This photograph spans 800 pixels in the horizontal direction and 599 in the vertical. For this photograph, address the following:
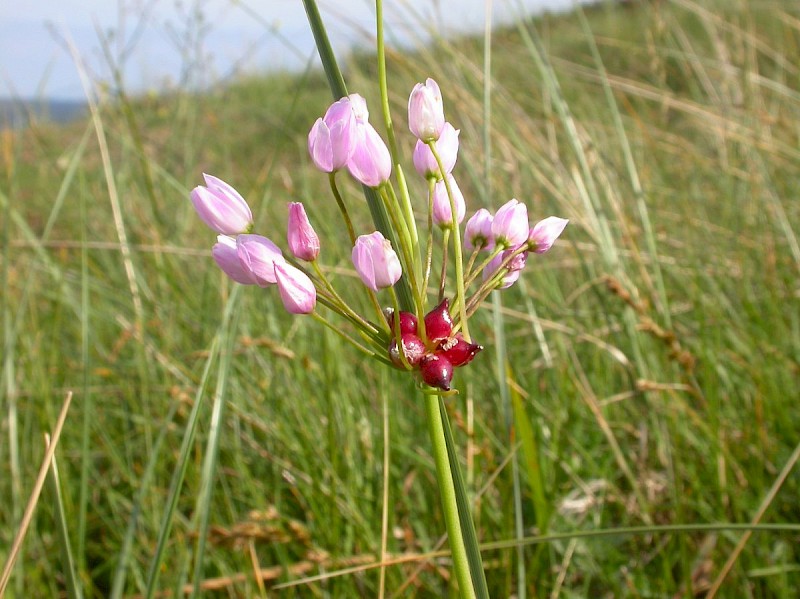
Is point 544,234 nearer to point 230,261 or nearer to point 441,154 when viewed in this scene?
point 441,154

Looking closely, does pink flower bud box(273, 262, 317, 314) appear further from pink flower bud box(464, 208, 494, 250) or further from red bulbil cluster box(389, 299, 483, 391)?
pink flower bud box(464, 208, 494, 250)

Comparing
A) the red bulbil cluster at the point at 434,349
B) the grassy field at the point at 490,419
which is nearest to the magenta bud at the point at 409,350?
the red bulbil cluster at the point at 434,349

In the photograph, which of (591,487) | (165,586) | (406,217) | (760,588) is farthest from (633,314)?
(406,217)

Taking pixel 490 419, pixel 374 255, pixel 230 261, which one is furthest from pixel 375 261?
pixel 490 419

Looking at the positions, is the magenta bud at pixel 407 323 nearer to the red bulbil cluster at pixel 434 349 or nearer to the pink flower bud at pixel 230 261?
the red bulbil cluster at pixel 434 349

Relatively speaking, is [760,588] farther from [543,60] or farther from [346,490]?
[543,60]

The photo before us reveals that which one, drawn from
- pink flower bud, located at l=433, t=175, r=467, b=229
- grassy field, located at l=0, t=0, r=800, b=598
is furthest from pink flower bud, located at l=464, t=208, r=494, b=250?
grassy field, located at l=0, t=0, r=800, b=598
